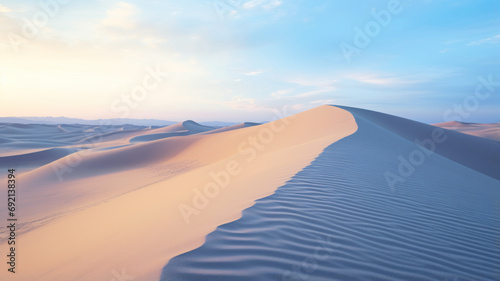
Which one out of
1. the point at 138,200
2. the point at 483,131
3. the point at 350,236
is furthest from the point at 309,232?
the point at 483,131

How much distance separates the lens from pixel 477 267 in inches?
99.3

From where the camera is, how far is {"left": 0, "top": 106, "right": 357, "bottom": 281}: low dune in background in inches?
106

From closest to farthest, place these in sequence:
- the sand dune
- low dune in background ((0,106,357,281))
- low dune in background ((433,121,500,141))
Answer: the sand dune → low dune in background ((0,106,357,281)) → low dune in background ((433,121,500,141))

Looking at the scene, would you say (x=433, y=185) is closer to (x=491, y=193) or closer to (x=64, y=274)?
(x=491, y=193)

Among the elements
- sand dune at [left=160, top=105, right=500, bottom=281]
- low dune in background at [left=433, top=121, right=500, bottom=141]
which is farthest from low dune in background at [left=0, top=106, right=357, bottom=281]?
low dune in background at [left=433, top=121, right=500, bottom=141]

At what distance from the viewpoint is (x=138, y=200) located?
652cm

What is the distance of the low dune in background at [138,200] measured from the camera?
269cm

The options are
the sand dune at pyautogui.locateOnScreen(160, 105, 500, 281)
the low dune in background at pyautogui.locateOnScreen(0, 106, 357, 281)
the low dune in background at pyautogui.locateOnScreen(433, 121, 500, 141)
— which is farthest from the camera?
the low dune in background at pyautogui.locateOnScreen(433, 121, 500, 141)

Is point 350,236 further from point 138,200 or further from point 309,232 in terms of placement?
point 138,200

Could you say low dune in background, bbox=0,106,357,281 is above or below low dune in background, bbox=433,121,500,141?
below

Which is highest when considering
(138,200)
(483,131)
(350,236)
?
(483,131)

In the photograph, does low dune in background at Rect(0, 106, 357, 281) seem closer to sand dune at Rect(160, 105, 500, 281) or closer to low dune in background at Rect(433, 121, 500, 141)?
sand dune at Rect(160, 105, 500, 281)

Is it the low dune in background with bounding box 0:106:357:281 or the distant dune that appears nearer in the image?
the distant dune

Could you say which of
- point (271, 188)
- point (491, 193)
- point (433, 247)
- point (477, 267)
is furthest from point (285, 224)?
point (491, 193)
